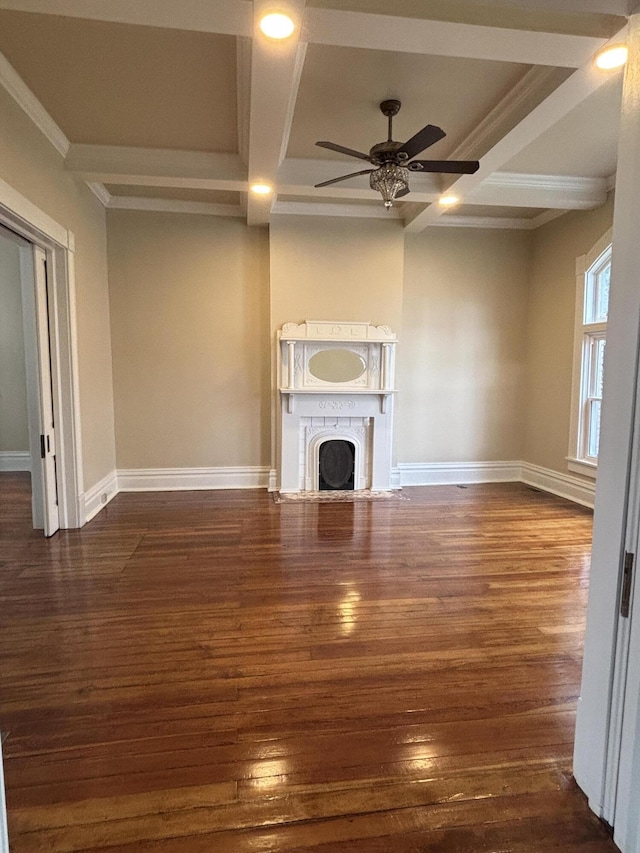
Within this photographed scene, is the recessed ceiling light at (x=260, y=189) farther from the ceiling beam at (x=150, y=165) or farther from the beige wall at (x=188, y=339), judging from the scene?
the beige wall at (x=188, y=339)

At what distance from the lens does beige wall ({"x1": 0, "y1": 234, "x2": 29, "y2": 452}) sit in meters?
6.00

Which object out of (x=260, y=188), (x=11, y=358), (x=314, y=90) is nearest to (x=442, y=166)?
(x=314, y=90)

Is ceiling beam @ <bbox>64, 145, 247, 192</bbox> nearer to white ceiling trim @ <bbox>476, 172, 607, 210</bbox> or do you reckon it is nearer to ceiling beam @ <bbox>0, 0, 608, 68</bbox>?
ceiling beam @ <bbox>0, 0, 608, 68</bbox>

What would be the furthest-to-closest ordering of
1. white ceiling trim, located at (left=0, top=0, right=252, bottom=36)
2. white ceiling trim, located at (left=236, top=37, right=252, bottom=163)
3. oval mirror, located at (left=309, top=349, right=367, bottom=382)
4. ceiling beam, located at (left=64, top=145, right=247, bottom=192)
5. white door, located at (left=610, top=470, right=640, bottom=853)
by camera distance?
oval mirror, located at (left=309, top=349, right=367, bottom=382) < ceiling beam, located at (left=64, top=145, right=247, bottom=192) < white ceiling trim, located at (left=236, top=37, right=252, bottom=163) < white ceiling trim, located at (left=0, top=0, right=252, bottom=36) < white door, located at (left=610, top=470, right=640, bottom=853)

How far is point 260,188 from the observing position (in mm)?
4016

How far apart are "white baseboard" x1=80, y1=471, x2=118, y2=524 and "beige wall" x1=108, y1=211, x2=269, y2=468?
0.90 feet

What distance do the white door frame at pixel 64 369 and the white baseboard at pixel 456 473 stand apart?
3458 mm

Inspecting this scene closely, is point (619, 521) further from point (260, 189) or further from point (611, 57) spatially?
point (260, 189)

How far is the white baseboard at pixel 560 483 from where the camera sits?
15.7 ft

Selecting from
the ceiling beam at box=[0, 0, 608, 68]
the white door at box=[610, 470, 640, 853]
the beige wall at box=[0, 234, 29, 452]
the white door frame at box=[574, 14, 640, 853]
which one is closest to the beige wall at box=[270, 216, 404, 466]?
the ceiling beam at box=[0, 0, 608, 68]

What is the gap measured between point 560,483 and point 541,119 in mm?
3648

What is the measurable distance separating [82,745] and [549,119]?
4.11 metres

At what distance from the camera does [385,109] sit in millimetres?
3154

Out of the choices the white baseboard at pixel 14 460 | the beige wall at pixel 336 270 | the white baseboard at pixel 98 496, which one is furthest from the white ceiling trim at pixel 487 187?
the white baseboard at pixel 14 460
